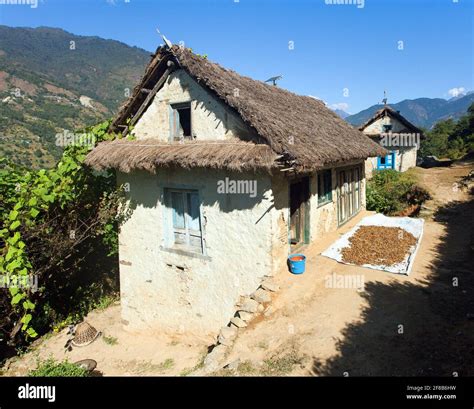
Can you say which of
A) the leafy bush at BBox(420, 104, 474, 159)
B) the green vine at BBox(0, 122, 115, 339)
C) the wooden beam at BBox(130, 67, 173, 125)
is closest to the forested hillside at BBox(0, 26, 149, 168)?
the wooden beam at BBox(130, 67, 173, 125)

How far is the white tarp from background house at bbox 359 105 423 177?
48.7 ft

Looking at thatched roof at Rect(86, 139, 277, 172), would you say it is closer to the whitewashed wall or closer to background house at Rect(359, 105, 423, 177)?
the whitewashed wall

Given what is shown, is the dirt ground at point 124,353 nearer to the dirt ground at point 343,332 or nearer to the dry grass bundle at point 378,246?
the dirt ground at point 343,332

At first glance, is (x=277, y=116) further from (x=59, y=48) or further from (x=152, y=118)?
(x=59, y=48)

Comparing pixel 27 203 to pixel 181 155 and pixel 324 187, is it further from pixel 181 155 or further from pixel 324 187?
pixel 324 187

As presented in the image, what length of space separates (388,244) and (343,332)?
4798mm

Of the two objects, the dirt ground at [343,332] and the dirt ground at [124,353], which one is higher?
the dirt ground at [343,332]

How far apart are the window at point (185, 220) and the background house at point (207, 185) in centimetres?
3

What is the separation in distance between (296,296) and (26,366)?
24.1ft

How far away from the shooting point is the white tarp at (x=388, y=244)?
8383 mm

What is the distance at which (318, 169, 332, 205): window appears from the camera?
1041 centimetres

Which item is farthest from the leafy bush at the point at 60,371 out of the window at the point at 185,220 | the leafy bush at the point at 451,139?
the leafy bush at the point at 451,139

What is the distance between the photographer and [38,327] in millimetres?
10023

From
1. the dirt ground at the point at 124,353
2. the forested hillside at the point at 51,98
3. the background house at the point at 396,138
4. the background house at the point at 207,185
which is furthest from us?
the forested hillside at the point at 51,98
